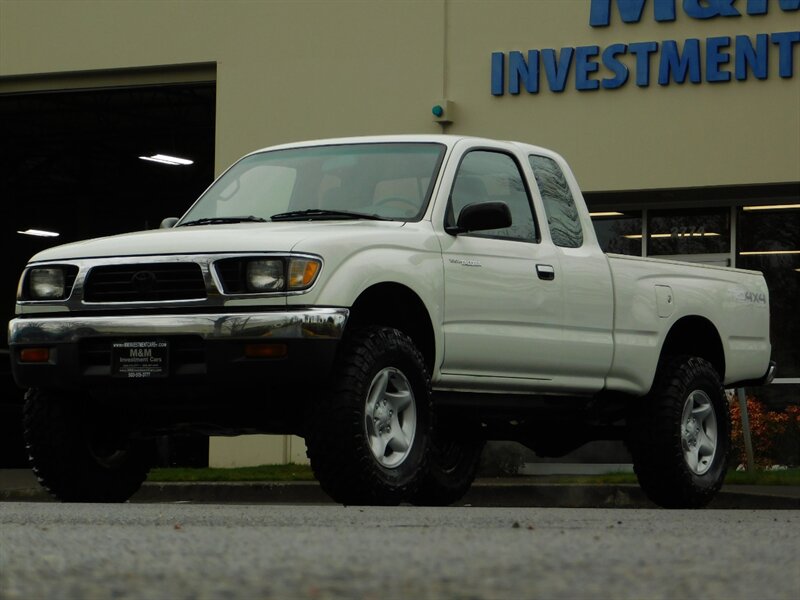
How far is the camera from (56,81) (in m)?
21.2

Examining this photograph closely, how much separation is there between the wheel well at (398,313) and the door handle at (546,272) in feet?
3.49

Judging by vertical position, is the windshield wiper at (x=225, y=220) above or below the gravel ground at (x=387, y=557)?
above

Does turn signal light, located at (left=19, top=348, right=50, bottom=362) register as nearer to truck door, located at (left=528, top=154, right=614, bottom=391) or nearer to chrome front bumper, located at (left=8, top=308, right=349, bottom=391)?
chrome front bumper, located at (left=8, top=308, right=349, bottom=391)

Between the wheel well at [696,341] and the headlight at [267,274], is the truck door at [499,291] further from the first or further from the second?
the wheel well at [696,341]

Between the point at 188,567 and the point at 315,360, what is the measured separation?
349cm

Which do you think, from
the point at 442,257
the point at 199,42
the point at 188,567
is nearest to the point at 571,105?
the point at 199,42

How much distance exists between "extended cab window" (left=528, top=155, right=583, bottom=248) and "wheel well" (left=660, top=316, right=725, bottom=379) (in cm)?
109

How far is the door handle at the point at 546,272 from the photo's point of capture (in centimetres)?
977

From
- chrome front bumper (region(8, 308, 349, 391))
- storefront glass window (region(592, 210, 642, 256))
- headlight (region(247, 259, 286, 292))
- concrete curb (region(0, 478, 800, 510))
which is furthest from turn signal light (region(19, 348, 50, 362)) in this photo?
storefront glass window (region(592, 210, 642, 256))

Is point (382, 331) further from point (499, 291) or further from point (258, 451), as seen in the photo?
point (258, 451)

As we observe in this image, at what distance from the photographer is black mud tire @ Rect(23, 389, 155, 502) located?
8961 millimetres

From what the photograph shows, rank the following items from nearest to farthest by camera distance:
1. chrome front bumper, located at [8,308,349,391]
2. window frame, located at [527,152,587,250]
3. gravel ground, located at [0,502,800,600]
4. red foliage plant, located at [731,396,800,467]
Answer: gravel ground, located at [0,502,800,600] < chrome front bumper, located at [8,308,349,391] < window frame, located at [527,152,587,250] < red foliage plant, located at [731,396,800,467]

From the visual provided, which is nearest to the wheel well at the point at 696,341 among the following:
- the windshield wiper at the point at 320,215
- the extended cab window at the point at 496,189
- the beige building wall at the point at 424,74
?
the extended cab window at the point at 496,189

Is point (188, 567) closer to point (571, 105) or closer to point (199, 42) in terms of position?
point (571, 105)
